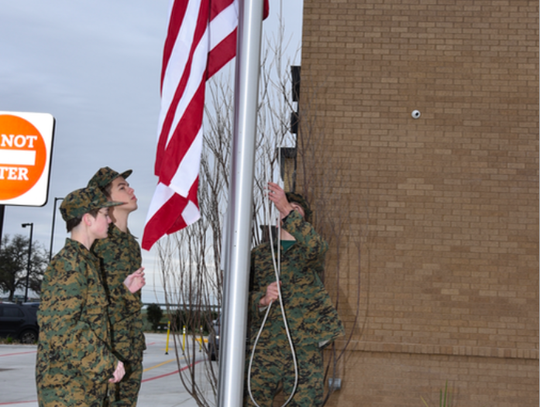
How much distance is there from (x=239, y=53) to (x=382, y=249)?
3.99m

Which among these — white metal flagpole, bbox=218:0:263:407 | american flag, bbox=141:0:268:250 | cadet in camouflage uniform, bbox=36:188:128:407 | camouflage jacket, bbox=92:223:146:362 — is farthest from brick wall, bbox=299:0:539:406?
white metal flagpole, bbox=218:0:263:407

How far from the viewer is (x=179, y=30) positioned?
3.03 m

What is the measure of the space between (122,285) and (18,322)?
1925 centimetres

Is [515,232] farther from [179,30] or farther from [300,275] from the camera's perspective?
[179,30]

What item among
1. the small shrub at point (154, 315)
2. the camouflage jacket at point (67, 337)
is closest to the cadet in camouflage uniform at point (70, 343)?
the camouflage jacket at point (67, 337)

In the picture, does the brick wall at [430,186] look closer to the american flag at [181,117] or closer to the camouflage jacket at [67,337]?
the american flag at [181,117]

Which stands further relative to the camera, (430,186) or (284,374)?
(430,186)

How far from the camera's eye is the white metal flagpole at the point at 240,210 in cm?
251

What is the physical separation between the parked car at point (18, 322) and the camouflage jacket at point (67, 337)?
65.2ft

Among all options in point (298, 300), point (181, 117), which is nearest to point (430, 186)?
point (298, 300)

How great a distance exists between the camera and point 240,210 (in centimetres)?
257

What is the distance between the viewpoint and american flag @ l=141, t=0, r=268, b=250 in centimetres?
292

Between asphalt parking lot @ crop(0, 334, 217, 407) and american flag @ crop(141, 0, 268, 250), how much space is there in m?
2.64

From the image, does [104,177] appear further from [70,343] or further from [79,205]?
[70,343]
